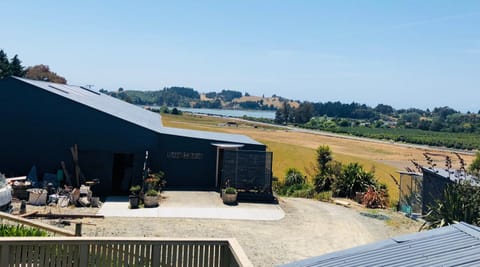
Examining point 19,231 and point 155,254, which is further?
point 19,231

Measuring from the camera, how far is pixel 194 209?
20594 mm

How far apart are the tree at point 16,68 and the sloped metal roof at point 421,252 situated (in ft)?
248

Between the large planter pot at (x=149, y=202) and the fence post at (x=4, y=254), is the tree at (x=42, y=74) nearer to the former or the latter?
the large planter pot at (x=149, y=202)

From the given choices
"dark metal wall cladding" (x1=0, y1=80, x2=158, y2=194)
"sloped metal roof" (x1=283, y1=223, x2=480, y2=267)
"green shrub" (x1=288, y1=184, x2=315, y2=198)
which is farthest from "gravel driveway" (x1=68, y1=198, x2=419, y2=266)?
"sloped metal roof" (x1=283, y1=223, x2=480, y2=267)

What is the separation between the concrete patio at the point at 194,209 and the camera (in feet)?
63.7

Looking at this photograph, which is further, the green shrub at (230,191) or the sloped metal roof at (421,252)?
the green shrub at (230,191)

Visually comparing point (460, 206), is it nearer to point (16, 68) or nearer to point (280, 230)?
point (280, 230)

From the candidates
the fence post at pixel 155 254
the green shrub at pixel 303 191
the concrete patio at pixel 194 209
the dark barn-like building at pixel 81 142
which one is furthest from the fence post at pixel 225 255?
the green shrub at pixel 303 191

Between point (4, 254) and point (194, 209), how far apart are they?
549 inches

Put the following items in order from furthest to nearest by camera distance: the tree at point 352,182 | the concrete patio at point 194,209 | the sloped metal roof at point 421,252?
the tree at point 352,182 → the concrete patio at point 194,209 → the sloped metal roof at point 421,252

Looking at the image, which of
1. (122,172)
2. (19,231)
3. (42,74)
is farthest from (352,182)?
(42,74)

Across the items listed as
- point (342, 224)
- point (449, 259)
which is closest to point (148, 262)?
point (449, 259)

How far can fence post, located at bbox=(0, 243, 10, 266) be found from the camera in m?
6.79

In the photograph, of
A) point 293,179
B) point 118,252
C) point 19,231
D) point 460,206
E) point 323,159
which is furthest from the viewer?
point 293,179
